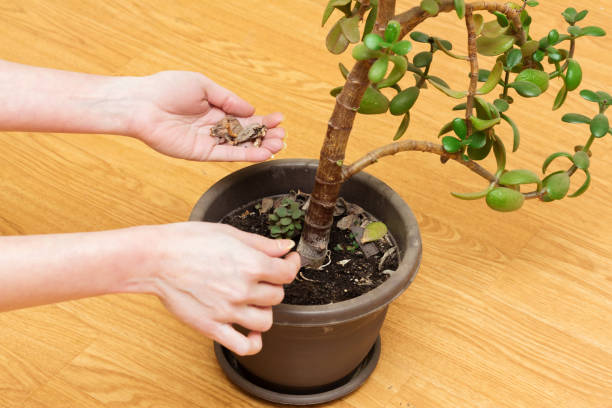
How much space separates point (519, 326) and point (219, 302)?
2.32 ft

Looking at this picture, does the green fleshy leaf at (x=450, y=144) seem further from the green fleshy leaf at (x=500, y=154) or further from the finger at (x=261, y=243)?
the finger at (x=261, y=243)

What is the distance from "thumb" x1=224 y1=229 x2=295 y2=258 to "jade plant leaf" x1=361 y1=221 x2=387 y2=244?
22 centimetres

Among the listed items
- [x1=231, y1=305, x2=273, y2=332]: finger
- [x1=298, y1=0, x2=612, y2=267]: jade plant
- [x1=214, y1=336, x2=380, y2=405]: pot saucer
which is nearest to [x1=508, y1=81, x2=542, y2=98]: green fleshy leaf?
[x1=298, y1=0, x2=612, y2=267]: jade plant

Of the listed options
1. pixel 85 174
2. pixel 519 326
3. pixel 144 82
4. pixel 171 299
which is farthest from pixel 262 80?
pixel 171 299

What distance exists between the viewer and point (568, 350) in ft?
4.42

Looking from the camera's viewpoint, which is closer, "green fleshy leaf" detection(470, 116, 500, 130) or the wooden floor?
"green fleshy leaf" detection(470, 116, 500, 130)

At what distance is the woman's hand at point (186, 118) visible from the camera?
121 centimetres

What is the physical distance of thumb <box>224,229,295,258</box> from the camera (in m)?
0.96

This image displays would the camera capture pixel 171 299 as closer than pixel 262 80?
Yes

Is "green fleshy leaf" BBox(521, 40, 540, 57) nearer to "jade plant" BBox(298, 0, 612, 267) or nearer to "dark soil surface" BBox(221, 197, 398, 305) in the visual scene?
"jade plant" BBox(298, 0, 612, 267)

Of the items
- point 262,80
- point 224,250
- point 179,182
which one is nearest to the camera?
point 224,250

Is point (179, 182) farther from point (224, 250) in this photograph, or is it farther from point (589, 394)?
point (589, 394)

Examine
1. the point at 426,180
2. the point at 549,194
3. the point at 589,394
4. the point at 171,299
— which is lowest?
the point at 589,394

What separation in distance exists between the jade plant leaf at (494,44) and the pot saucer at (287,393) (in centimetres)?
59
